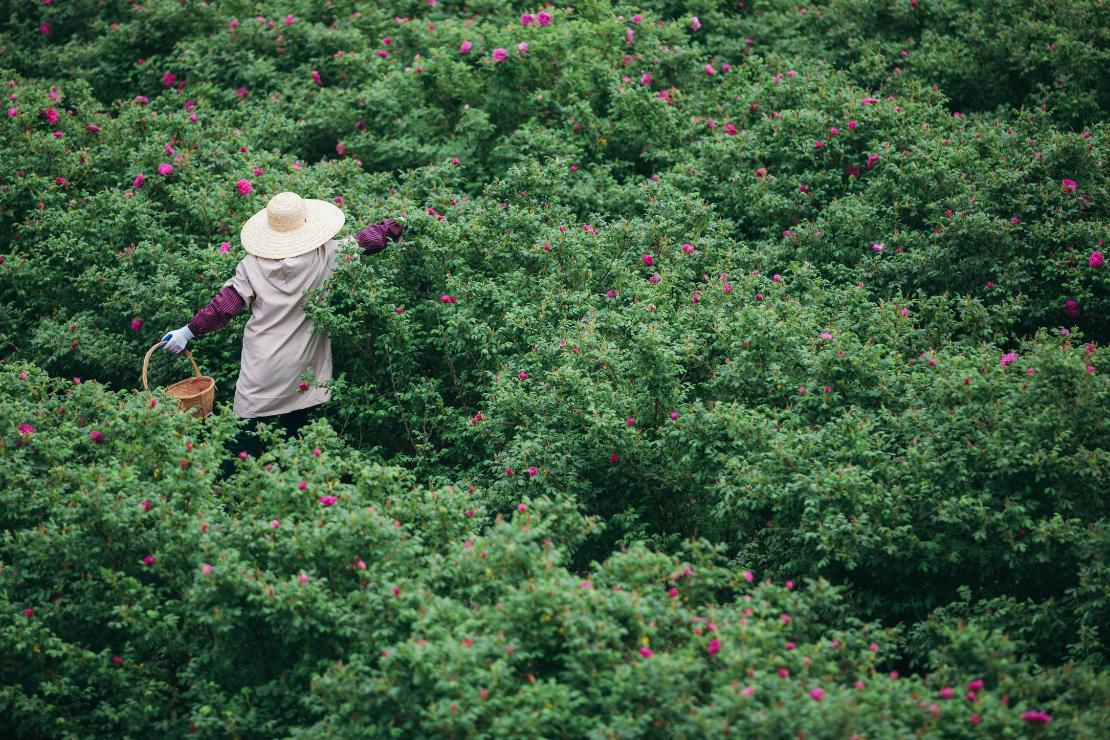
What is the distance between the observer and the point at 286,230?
19.5 ft

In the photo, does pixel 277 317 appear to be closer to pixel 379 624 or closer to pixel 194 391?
pixel 194 391

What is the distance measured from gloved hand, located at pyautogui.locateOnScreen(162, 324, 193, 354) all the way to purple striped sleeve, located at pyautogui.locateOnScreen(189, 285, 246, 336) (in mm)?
31

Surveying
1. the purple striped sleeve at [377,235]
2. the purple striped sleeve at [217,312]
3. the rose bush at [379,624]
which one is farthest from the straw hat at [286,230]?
the rose bush at [379,624]

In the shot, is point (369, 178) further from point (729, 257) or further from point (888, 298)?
point (888, 298)

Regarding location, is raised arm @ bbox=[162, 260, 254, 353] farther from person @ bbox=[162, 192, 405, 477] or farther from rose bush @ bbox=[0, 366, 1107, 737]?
rose bush @ bbox=[0, 366, 1107, 737]

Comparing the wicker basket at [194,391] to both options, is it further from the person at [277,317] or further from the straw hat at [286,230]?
the straw hat at [286,230]

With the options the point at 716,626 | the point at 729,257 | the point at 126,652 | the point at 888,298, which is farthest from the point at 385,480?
the point at 888,298

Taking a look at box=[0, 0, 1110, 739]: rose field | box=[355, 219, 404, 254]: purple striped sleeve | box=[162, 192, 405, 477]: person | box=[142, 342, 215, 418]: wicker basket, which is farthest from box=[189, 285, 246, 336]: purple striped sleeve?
box=[355, 219, 404, 254]: purple striped sleeve

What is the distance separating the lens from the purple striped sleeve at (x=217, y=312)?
19.1ft

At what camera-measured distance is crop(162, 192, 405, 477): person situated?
19.2 feet

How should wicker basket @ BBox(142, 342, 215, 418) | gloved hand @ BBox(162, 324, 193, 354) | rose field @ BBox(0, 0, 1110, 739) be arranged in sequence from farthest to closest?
gloved hand @ BBox(162, 324, 193, 354) → wicker basket @ BBox(142, 342, 215, 418) → rose field @ BBox(0, 0, 1110, 739)

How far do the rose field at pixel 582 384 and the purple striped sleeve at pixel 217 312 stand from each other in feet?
1.33

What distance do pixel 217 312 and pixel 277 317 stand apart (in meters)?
0.31

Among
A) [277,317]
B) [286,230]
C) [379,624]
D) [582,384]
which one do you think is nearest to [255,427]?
[277,317]
